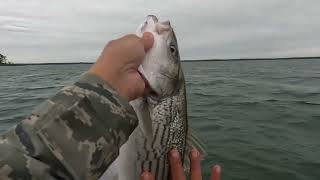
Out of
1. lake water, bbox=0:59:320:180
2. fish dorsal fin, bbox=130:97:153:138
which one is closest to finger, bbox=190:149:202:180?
fish dorsal fin, bbox=130:97:153:138

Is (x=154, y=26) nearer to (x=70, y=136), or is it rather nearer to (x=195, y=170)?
(x=195, y=170)

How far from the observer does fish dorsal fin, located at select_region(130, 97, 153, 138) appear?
225 cm

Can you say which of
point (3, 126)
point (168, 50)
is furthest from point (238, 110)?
point (168, 50)

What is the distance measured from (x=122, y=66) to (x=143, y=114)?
26.7 inches

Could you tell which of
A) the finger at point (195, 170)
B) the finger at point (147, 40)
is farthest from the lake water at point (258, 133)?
the finger at point (147, 40)

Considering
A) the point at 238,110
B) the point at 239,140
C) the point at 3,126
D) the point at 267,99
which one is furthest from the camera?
the point at 267,99

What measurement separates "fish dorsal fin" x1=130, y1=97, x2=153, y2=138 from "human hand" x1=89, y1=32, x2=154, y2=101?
1.00 ft

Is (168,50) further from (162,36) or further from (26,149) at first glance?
(26,149)

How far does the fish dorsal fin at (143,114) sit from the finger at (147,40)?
0.30 meters

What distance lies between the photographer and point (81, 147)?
1326 mm

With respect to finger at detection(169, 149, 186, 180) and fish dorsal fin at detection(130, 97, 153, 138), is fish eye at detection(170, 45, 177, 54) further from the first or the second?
finger at detection(169, 149, 186, 180)

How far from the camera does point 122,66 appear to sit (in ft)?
5.36

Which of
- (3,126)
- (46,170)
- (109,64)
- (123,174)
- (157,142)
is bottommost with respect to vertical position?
(3,126)

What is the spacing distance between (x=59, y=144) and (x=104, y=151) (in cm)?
18
